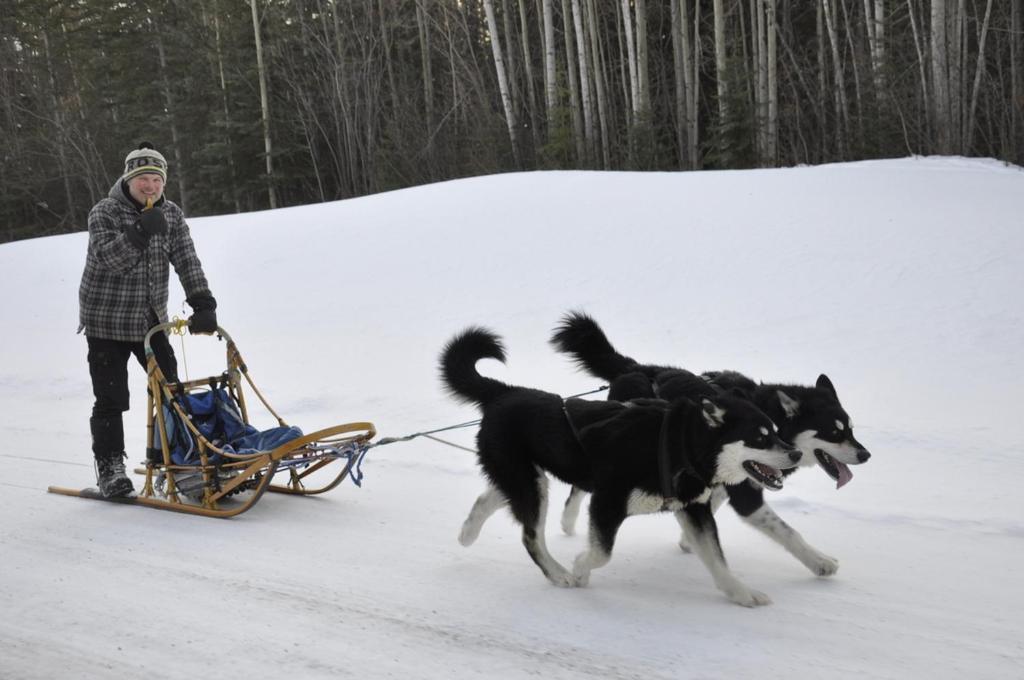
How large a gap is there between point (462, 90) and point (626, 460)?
18812 millimetres

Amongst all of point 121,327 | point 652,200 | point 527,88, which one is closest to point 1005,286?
point 652,200

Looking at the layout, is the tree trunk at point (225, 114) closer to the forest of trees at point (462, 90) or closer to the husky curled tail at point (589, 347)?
the forest of trees at point (462, 90)

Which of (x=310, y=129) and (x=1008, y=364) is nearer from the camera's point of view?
(x=1008, y=364)

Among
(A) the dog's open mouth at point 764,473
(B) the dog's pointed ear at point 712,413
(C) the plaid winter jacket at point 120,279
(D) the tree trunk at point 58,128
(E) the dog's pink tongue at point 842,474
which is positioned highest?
(D) the tree trunk at point 58,128

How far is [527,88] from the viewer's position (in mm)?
19922

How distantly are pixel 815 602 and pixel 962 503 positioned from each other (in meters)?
1.48

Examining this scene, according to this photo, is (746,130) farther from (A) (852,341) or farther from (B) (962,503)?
(B) (962,503)

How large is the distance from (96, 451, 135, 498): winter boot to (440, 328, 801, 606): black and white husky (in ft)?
7.16

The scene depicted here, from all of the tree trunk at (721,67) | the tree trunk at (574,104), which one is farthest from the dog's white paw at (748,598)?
the tree trunk at (574,104)

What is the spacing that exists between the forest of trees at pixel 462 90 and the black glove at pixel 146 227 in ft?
36.8

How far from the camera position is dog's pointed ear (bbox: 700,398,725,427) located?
3.12 m

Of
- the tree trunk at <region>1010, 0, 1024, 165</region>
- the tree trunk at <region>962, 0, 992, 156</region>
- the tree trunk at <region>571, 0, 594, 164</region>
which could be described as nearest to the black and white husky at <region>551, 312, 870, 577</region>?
the tree trunk at <region>1010, 0, 1024, 165</region>

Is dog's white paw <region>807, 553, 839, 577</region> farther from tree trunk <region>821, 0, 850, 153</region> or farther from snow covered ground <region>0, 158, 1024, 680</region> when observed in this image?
tree trunk <region>821, 0, 850, 153</region>

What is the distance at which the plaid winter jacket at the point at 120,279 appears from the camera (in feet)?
14.6
